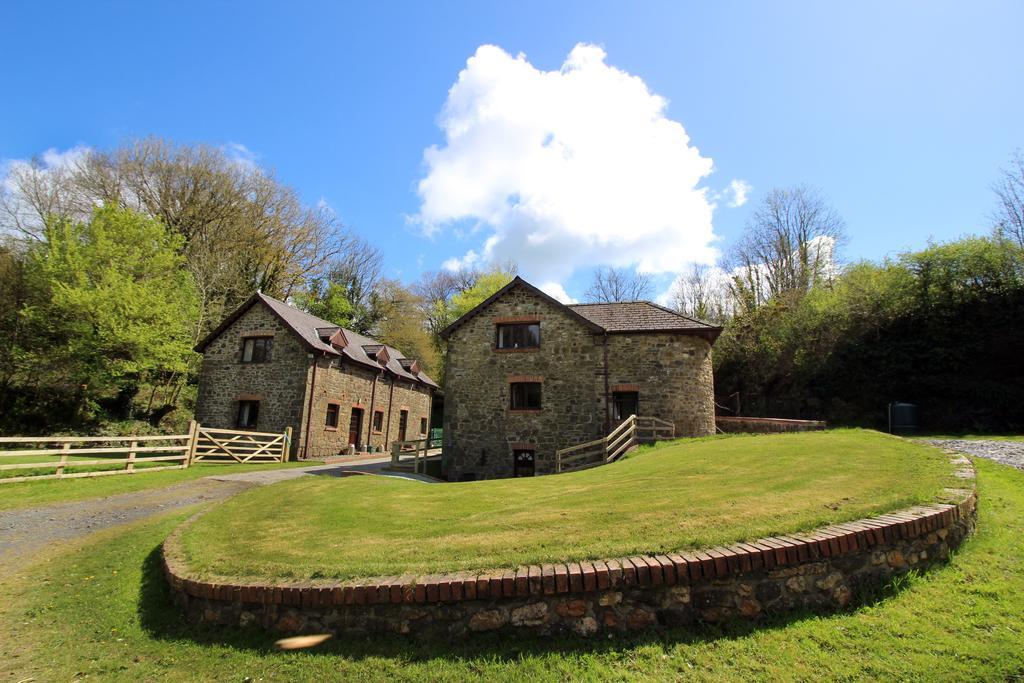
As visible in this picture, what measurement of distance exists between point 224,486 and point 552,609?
13553 mm

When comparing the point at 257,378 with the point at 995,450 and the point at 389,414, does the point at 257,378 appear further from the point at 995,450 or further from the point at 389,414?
the point at 995,450

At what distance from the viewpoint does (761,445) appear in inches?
534

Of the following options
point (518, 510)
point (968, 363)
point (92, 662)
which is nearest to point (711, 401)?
point (968, 363)

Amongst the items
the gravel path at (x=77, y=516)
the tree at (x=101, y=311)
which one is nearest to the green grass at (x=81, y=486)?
the gravel path at (x=77, y=516)

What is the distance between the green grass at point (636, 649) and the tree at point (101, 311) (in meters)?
20.4

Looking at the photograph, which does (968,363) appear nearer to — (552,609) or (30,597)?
(552,609)

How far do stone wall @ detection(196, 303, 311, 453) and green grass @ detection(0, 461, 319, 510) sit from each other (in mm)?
6407

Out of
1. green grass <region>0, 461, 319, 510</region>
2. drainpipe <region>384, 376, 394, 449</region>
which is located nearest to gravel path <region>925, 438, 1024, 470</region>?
green grass <region>0, 461, 319, 510</region>

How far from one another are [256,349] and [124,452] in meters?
7.80

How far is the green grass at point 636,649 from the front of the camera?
160 inches

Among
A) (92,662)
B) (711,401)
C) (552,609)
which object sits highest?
(711,401)

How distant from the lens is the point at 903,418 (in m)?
22.0

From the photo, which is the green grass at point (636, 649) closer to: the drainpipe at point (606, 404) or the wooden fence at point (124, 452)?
the wooden fence at point (124, 452)

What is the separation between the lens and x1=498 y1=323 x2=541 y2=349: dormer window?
2108 centimetres
